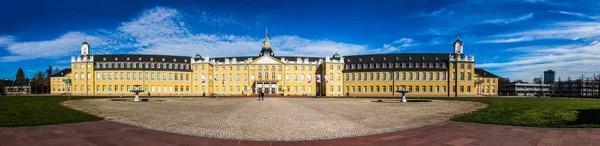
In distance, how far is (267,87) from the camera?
241ft

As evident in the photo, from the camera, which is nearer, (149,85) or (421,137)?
(421,137)

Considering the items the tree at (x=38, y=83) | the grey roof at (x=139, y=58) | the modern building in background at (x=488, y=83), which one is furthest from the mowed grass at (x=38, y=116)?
the tree at (x=38, y=83)

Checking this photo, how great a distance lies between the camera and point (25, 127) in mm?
8664

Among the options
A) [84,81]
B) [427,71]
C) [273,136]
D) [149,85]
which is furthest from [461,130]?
[84,81]

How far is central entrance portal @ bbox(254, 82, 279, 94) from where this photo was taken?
73.3m

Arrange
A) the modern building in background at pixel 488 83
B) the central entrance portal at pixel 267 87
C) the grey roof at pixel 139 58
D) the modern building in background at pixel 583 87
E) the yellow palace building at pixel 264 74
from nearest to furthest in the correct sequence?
1. the yellow palace building at pixel 264 74
2. the modern building in background at pixel 583 87
3. the central entrance portal at pixel 267 87
4. the grey roof at pixel 139 58
5. the modern building in background at pixel 488 83

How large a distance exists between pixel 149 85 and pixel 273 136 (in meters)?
75.1

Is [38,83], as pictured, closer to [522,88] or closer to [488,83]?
[488,83]

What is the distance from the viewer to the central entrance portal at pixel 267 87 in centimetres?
7331

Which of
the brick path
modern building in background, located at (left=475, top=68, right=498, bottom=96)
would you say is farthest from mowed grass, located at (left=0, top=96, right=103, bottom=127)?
modern building in background, located at (left=475, top=68, right=498, bottom=96)

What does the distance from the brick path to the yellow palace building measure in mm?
61751

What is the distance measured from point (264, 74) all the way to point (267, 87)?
11.8 feet

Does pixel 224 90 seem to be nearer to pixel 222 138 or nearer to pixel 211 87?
pixel 211 87

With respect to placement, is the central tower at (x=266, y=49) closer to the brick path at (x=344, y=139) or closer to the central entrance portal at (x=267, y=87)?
the central entrance portal at (x=267, y=87)
